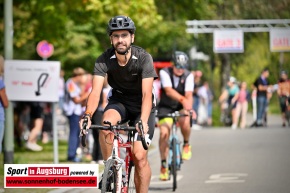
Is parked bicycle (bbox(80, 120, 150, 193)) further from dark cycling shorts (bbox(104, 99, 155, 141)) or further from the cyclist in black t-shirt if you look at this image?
dark cycling shorts (bbox(104, 99, 155, 141))

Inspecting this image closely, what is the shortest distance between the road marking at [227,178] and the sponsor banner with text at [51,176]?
16.6ft

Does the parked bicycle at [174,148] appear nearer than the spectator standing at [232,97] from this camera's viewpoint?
Yes

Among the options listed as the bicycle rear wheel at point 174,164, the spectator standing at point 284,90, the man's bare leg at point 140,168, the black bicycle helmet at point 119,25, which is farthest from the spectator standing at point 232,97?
the black bicycle helmet at point 119,25

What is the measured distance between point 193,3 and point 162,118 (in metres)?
11.1

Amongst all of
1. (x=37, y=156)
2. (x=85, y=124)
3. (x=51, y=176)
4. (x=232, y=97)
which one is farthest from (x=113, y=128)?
(x=232, y=97)

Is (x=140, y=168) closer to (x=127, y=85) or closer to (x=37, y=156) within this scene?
(x=127, y=85)

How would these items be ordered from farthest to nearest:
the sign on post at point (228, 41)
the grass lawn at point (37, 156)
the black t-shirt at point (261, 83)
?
the sign on post at point (228, 41) → the black t-shirt at point (261, 83) → the grass lawn at point (37, 156)

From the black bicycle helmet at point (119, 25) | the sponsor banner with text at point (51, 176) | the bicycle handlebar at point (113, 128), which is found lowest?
the sponsor banner with text at point (51, 176)

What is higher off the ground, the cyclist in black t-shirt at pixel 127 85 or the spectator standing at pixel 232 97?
the cyclist in black t-shirt at pixel 127 85

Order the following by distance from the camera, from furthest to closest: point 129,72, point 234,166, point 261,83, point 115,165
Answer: point 261,83 → point 234,166 → point 129,72 → point 115,165

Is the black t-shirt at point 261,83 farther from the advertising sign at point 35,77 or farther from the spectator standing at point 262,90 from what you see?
the advertising sign at point 35,77

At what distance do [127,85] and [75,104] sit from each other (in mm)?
10336

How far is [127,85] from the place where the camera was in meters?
10.3

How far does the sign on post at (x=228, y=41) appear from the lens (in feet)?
169
